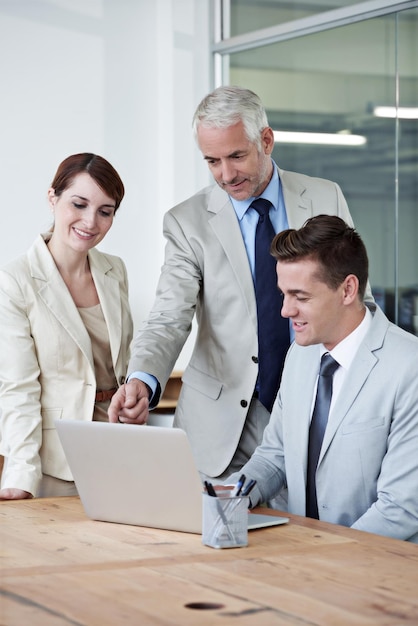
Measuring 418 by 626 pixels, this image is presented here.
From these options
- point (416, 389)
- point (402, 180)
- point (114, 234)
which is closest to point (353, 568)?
point (416, 389)

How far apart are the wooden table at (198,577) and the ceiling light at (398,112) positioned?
9.81 feet

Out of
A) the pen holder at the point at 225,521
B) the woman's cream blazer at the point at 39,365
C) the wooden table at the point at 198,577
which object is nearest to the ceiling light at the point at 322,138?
the woman's cream blazer at the point at 39,365

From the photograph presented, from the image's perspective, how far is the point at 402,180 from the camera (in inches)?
186

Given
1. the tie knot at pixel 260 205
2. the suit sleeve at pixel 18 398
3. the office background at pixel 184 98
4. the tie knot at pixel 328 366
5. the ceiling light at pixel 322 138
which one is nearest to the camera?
the tie knot at pixel 328 366

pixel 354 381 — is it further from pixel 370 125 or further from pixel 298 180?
pixel 370 125

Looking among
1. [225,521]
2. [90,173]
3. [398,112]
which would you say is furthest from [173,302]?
[398,112]

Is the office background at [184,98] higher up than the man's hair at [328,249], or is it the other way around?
the office background at [184,98]

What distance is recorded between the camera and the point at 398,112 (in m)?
4.74

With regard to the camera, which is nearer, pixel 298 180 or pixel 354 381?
pixel 354 381

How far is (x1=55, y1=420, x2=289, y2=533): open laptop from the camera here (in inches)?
76.5

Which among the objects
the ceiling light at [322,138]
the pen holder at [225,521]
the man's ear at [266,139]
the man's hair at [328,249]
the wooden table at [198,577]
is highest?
the ceiling light at [322,138]

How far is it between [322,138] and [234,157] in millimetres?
2563

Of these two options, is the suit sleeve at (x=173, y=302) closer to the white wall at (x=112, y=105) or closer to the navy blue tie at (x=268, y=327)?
the navy blue tie at (x=268, y=327)

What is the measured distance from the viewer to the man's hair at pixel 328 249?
2414 millimetres
